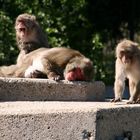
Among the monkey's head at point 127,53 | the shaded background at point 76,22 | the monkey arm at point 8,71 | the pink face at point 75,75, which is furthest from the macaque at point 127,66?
the shaded background at point 76,22

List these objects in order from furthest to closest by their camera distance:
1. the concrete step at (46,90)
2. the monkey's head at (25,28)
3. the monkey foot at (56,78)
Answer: the monkey's head at (25,28) → the monkey foot at (56,78) → the concrete step at (46,90)

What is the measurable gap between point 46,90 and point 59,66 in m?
0.91

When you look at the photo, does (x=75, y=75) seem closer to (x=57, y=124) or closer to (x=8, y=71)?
(x=8, y=71)

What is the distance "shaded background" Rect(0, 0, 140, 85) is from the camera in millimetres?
13727

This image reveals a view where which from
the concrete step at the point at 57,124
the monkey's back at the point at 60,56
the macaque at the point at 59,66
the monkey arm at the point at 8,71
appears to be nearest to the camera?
the concrete step at the point at 57,124

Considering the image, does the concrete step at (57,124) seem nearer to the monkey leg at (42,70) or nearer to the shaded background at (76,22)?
the monkey leg at (42,70)

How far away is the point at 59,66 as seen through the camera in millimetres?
8641

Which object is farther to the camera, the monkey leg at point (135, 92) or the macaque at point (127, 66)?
the macaque at point (127, 66)

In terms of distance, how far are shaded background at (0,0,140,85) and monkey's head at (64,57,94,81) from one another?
5159mm

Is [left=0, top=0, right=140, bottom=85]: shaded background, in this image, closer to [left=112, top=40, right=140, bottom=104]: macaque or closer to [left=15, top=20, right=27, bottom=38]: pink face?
[left=15, top=20, right=27, bottom=38]: pink face

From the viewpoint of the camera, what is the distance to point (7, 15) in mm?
14148

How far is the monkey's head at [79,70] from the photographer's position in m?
8.25

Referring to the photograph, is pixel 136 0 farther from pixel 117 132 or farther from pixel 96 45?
pixel 117 132

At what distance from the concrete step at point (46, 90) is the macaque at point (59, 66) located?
0.16 metres
